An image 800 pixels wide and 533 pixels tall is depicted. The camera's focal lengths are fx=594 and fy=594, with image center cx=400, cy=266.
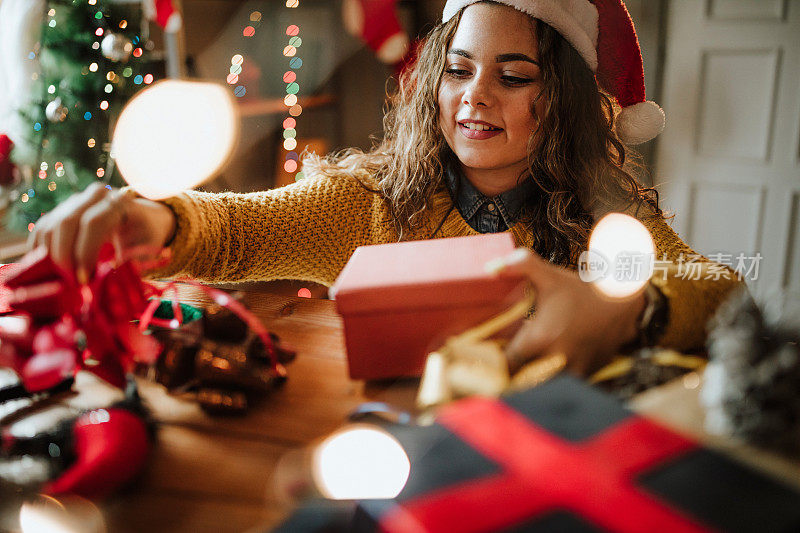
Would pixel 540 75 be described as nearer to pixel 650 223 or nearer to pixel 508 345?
pixel 650 223

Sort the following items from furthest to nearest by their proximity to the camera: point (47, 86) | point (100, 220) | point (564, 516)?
1. point (47, 86)
2. point (100, 220)
3. point (564, 516)

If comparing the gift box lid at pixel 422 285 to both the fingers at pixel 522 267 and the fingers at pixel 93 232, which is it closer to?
the fingers at pixel 522 267

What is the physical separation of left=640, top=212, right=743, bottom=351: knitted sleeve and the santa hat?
1.45 feet

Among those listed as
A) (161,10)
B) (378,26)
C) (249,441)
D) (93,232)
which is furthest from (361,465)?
(378,26)

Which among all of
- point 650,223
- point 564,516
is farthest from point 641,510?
point 650,223

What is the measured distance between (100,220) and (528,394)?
1.38 feet

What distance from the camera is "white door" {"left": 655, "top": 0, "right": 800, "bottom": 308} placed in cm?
237

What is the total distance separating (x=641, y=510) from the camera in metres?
0.30

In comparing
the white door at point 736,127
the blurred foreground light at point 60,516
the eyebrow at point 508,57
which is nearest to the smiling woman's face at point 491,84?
the eyebrow at point 508,57

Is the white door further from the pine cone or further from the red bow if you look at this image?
the red bow

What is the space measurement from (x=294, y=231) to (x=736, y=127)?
221 centimetres

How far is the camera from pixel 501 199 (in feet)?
3.65

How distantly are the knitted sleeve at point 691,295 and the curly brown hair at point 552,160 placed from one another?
37 cm

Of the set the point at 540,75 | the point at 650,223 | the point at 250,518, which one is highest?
the point at 540,75
